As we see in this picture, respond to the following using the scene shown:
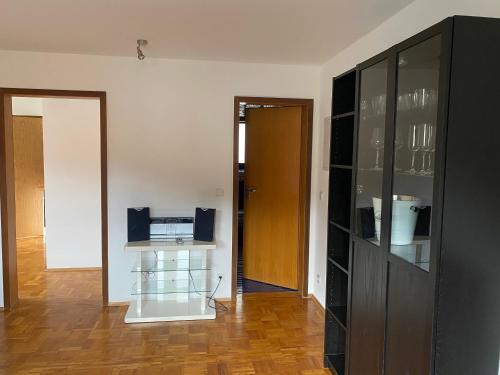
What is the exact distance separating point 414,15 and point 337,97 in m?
0.63

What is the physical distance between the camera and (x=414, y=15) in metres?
2.22

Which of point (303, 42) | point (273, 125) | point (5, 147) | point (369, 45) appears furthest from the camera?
point (273, 125)

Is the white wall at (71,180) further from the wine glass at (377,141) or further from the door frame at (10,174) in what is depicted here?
the wine glass at (377,141)

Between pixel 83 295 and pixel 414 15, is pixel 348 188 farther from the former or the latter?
pixel 83 295

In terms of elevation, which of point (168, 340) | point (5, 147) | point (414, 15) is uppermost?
point (414, 15)

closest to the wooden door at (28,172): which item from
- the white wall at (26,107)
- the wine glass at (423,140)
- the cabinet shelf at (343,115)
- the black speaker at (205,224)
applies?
the white wall at (26,107)

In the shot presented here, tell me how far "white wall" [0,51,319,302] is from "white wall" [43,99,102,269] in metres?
1.22

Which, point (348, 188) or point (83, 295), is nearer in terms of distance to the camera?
point (348, 188)

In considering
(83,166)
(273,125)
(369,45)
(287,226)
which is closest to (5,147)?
(83,166)

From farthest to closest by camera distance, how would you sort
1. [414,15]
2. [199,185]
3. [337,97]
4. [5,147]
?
1. [199,185]
2. [5,147]
3. [337,97]
4. [414,15]

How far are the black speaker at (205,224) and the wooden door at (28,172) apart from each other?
417 centimetres

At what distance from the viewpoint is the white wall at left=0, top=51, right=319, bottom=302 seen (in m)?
3.53

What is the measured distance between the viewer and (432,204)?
1490 mm

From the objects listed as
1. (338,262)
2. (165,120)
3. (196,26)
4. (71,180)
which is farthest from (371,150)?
(71,180)
